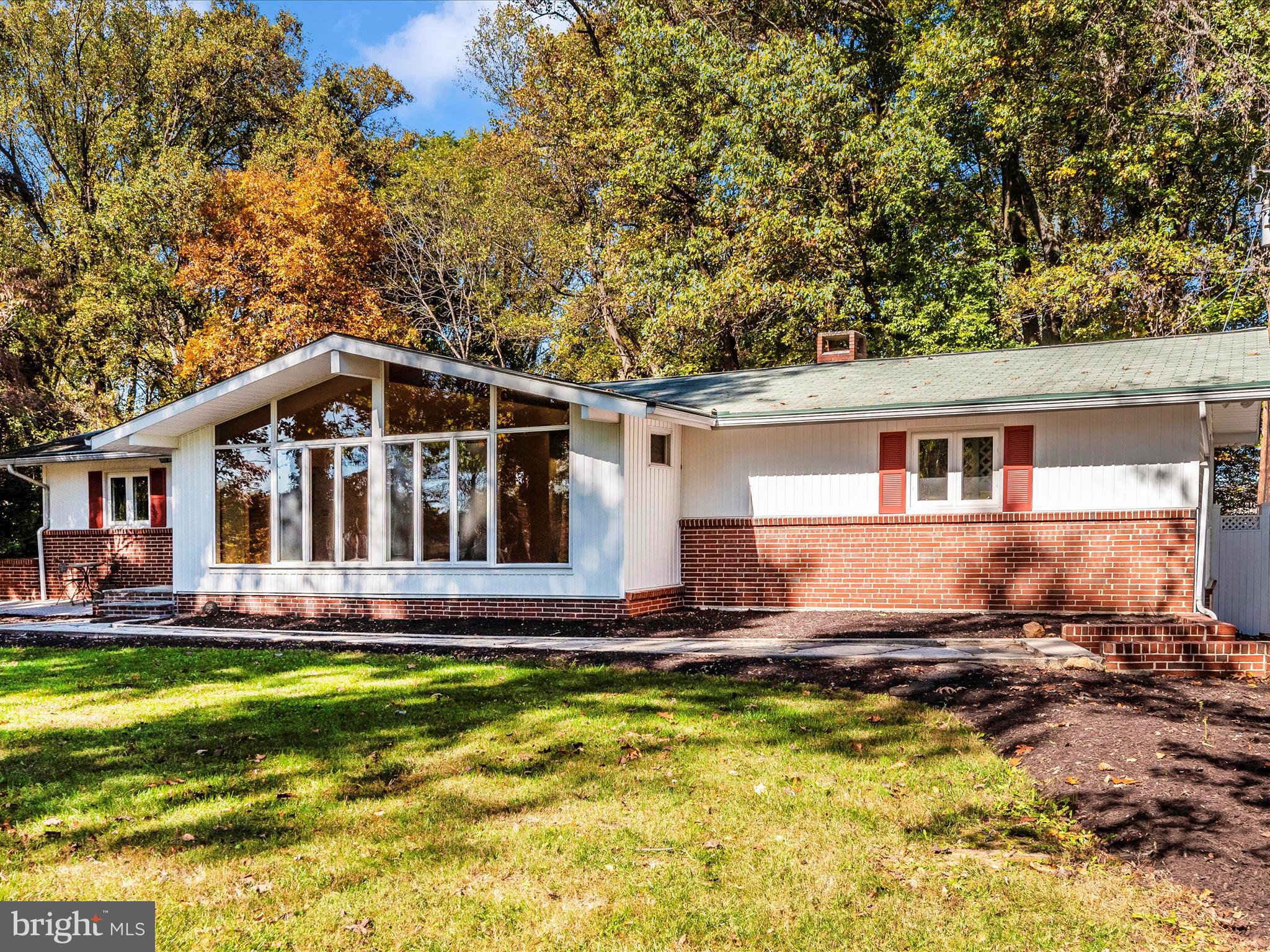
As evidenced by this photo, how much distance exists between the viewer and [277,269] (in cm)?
2375

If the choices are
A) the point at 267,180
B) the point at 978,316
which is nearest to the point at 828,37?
the point at 978,316

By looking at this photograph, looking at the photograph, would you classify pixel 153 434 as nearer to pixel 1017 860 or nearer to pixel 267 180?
pixel 267 180

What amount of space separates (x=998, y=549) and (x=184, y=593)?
12428mm

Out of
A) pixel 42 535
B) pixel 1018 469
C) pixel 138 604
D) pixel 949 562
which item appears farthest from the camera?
pixel 42 535

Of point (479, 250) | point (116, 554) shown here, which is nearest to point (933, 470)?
point (116, 554)

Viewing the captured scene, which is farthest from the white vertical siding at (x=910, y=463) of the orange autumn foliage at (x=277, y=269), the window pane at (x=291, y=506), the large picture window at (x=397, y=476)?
the orange autumn foliage at (x=277, y=269)

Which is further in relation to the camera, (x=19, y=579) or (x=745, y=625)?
(x=19, y=579)

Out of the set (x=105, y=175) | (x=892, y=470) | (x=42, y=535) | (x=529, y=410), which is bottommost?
(x=42, y=535)

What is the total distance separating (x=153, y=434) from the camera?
14.5 m

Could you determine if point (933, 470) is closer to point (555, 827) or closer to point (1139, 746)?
point (1139, 746)

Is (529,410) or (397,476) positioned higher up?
(529,410)

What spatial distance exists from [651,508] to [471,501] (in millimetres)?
2540

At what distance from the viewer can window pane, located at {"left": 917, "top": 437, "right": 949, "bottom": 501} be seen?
1279cm

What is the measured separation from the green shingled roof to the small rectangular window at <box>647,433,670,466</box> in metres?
0.55
